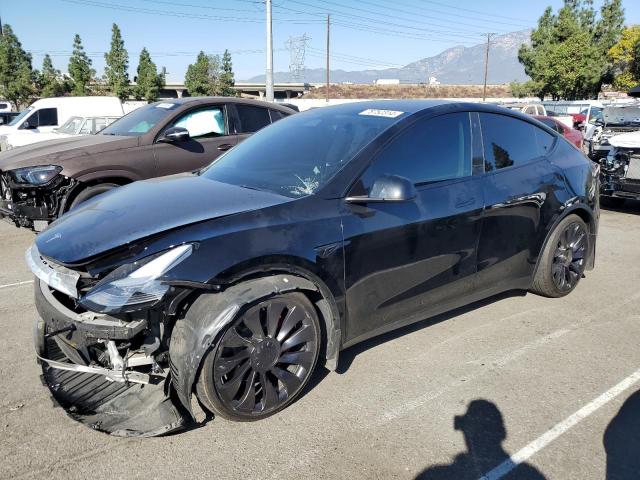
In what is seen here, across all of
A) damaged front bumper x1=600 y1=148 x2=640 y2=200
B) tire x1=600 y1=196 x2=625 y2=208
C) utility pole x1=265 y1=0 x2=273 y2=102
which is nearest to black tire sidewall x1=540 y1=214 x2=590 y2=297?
damaged front bumper x1=600 y1=148 x2=640 y2=200

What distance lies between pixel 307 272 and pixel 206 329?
63cm

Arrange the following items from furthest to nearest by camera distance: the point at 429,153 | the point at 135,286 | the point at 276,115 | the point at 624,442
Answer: the point at 276,115, the point at 429,153, the point at 624,442, the point at 135,286

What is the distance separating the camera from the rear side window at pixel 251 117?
739 cm

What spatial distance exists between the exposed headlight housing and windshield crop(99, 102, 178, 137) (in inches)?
46.2

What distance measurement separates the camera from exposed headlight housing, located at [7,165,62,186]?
229 inches

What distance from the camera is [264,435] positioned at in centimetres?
276

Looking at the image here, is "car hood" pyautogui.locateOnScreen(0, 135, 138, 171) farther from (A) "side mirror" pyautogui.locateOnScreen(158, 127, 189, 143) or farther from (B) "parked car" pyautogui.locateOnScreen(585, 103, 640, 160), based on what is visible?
(B) "parked car" pyautogui.locateOnScreen(585, 103, 640, 160)

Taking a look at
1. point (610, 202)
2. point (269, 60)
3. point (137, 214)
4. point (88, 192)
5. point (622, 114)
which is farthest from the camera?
point (269, 60)

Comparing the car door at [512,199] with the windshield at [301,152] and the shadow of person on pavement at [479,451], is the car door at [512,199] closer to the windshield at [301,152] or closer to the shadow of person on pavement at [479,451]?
the windshield at [301,152]

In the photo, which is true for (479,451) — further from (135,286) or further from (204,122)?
(204,122)

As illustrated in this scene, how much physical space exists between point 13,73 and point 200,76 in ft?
65.1

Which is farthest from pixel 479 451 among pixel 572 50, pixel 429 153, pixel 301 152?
pixel 572 50

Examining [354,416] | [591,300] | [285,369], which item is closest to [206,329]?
[285,369]

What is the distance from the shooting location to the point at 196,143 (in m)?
6.79
